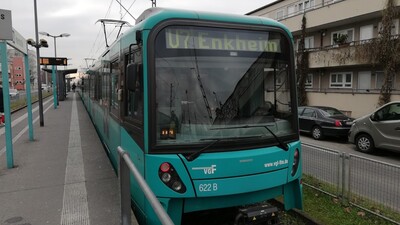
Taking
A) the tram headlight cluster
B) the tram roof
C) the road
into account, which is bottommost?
the road

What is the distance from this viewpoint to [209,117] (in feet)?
12.8

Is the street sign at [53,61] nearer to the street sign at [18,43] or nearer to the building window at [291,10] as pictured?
the street sign at [18,43]

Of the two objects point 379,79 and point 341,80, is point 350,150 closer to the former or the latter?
point 379,79

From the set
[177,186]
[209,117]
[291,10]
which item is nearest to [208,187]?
[177,186]

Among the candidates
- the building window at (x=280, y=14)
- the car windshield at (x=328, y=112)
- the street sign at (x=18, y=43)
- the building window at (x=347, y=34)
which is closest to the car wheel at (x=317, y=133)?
the car windshield at (x=328, y=112)

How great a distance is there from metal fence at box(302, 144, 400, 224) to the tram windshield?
1.65 metres

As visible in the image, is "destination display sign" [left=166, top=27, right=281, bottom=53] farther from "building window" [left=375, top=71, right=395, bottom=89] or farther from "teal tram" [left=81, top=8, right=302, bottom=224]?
"building window" [left=375, top=71, right=395, bottom=89]

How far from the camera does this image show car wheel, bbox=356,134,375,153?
36.2ft

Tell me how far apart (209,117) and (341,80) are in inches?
895

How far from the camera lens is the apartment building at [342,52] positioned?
67.8ft

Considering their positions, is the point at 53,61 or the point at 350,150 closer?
the point at 350,150

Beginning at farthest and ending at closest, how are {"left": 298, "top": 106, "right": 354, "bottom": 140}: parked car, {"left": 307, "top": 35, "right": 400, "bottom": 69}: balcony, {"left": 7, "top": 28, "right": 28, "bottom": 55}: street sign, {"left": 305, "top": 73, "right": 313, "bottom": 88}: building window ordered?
1. {"left": 305, "top": 73, "right": 313, "bottom": 88}: building window
2. {"left": 307, "top": 35, "right": 400, "bottom": 69}: balcony
3. {"left": 298, "top": 106, "right": 354, "bottom": 140}: parked car
4. {"left": 7, "top": 28, "right": 28, "bottom": 55}: street sign

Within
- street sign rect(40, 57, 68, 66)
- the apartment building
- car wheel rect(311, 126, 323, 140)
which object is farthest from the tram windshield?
street sign rect(40, 57, 68, 66)

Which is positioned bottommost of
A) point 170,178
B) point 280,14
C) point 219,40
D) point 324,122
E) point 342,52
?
point 324,122
